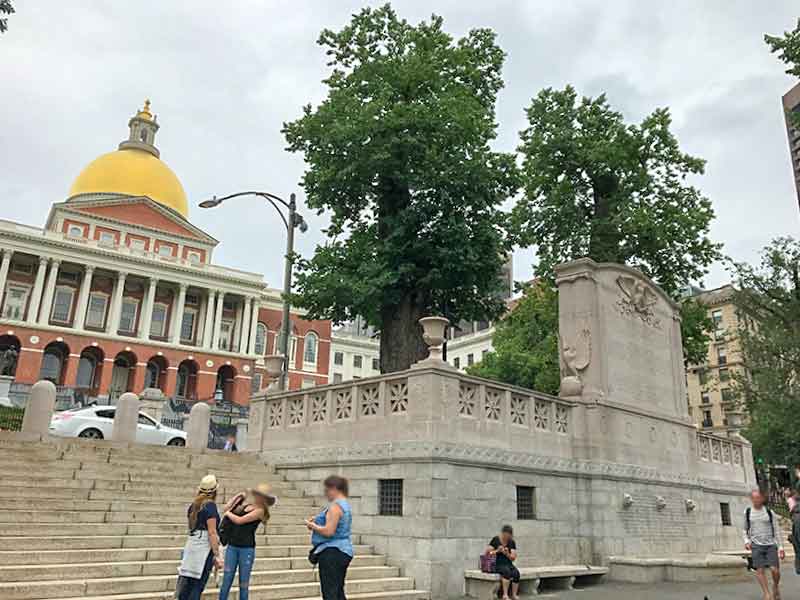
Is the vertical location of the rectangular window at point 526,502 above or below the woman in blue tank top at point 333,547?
above

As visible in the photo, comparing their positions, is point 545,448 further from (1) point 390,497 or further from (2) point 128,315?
(2) point 128,315

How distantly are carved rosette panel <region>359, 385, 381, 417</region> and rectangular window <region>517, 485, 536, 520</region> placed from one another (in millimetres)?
3371

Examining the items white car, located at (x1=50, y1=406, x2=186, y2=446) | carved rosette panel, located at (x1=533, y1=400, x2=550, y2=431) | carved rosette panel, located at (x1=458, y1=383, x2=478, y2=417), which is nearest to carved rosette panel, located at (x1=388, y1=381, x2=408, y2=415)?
carved rosette panel, located at (x1=458, y1=383, x2=478, y2=417)

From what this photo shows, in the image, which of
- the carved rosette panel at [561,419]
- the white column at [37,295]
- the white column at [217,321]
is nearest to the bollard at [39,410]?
the carved rosette panel at [561,419]

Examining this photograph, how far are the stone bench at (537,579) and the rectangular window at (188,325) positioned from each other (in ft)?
193

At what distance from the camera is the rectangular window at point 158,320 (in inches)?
2537

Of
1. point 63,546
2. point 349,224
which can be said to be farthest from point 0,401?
point 63,546

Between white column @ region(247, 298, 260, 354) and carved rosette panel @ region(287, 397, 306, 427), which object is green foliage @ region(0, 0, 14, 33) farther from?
white column @ region(247, 298, 260, 354)

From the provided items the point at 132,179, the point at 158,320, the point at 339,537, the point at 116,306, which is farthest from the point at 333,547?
the point at 132,179

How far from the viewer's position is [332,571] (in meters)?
6.25

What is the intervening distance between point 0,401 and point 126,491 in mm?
22994

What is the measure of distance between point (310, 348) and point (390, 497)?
202ft

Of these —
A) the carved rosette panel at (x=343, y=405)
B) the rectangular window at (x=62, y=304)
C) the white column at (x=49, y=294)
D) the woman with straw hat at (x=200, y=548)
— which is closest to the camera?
the woman with straw hat at (x=200, y=548)

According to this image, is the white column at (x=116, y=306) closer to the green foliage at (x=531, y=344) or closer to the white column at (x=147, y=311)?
the white column at (x=147, y=311)
